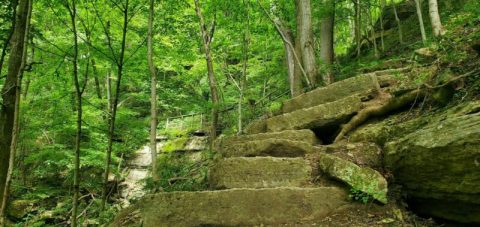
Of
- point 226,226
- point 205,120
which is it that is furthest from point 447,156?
point 205,120

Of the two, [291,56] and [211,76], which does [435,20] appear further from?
[211,76]

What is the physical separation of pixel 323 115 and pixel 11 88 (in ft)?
13.8

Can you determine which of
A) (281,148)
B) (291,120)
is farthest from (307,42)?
(281,148)

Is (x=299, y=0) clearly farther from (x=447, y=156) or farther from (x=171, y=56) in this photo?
(x=447, y=156)

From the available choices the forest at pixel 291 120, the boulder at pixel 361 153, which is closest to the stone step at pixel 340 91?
the forest at pixel 291 120

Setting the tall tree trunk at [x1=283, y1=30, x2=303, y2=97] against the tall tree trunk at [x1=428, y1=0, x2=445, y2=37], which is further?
the tall tree trunk at [x1=283, y1=30, x2=303, y2=97]

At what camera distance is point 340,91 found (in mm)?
5949

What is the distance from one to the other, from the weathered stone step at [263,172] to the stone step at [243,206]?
55 centimetres

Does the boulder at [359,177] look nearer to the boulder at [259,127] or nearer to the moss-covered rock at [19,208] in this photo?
the boulder at [259,127]

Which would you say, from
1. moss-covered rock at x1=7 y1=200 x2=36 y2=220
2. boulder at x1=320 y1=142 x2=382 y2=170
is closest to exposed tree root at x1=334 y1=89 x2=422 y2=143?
boulder at x1=320 y1=142 x2=382 y2=170

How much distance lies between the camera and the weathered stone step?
13.7ft

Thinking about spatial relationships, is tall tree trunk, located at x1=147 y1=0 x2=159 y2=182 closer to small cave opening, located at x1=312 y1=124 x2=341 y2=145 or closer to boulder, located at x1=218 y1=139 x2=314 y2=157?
boulder, located at x1=218 y1=139 x2=314 y2=157

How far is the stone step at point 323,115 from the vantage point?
17.0 ft

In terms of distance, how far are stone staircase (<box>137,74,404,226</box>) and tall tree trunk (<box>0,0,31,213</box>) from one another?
1487 millimetres
